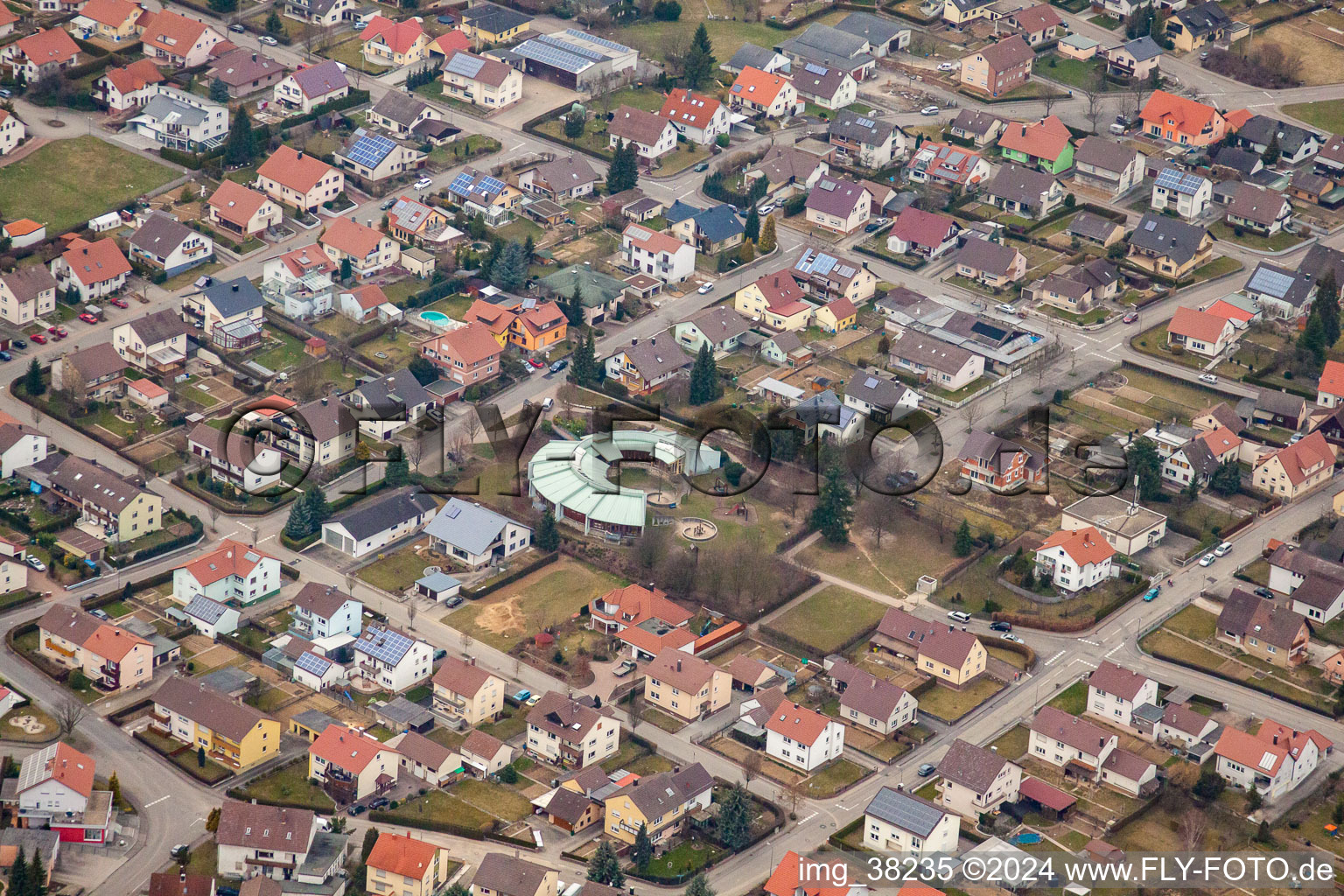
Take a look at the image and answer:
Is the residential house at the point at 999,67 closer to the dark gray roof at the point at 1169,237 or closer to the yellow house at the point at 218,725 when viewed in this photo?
the dark gray roof at the point at 1169,237

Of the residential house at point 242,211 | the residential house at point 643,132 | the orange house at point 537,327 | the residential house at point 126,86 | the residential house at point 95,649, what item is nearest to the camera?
the residential house at point 95,649

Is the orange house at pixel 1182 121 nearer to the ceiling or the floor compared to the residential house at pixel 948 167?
nearer to the ceiling

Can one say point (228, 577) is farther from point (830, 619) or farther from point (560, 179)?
point (560, 179)

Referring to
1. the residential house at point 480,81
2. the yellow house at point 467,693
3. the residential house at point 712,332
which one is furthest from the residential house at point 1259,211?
the yellow house at point 467,693

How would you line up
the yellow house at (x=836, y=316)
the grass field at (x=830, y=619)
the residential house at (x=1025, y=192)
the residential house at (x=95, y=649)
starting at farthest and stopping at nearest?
the residential house at (x=1025, y=192) → the yellow house at (x=836, y=316) → the grass field at (x=830, y=619) → the residential house at (x=95, y=649)

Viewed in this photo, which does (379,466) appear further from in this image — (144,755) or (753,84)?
(753,84)

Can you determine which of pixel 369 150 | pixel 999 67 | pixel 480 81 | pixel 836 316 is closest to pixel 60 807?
pixel 836 316

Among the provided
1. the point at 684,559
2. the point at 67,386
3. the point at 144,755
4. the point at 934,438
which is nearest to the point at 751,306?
the point at 934,438
